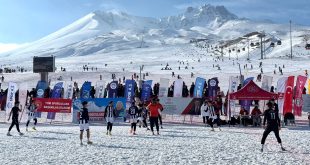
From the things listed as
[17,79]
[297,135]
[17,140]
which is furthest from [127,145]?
[17,79]

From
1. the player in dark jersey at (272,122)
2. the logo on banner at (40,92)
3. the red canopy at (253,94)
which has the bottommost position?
the player in dark jersey at (272,122)

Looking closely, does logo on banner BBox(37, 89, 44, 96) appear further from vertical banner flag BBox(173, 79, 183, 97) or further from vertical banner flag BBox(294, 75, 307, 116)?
vertical banner flag BBox(294, 75, 307, 116)

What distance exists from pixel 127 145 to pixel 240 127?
386 inches

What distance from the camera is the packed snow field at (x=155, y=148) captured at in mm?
13062

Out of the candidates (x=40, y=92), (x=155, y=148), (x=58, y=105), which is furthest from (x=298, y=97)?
(x=40, y=92)

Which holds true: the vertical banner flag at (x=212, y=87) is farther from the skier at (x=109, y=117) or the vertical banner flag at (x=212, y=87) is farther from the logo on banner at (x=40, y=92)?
the skier at (x=109, y=117)

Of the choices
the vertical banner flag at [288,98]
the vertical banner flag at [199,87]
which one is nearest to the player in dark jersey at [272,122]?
the vertical banner flag at [288,98]

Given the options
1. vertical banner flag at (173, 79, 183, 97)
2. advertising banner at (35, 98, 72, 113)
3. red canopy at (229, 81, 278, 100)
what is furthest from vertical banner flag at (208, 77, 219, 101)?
advertising banner at (35, 98, 72, 113)

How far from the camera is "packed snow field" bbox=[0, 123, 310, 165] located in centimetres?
1306

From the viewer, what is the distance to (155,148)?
1571 cm

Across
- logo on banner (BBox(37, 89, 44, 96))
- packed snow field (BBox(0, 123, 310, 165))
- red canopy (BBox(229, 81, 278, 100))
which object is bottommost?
packed snow field (BBox(0, 123, 310, 165))

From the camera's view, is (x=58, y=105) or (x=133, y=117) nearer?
(x=133, y=117)

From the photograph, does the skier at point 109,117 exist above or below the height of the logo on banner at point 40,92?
below

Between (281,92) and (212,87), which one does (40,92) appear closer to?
(212,87)
